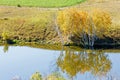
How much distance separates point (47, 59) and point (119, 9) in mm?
25775

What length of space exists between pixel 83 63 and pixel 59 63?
3.86 meters

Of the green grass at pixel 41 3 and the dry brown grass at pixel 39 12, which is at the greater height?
the green grass at pixel 41 3

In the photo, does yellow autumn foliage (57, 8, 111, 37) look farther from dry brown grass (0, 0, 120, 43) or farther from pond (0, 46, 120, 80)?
dry brown grass (0, 0, 120, 43)

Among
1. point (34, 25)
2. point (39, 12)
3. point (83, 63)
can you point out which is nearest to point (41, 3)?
point (39, 12)

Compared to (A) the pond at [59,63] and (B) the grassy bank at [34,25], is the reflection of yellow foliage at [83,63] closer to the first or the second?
(A) the pond at [59,63]

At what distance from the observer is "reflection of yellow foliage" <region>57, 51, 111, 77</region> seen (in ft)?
216

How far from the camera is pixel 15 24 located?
88.0 metres

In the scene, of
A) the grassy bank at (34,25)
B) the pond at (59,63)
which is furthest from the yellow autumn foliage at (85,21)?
the pond at (59,63)

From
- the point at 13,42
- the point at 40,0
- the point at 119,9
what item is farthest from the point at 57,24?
the point at 40,0

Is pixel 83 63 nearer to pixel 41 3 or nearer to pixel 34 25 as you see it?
pixel 34 25

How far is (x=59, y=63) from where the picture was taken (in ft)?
233

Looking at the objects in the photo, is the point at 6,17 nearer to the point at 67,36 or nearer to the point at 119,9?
the point at 67,36

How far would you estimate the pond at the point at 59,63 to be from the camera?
209 ft

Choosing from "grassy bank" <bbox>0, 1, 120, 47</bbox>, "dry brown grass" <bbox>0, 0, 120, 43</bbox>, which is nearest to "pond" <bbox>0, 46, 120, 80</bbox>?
"grassy bank" <bbox>0, 1, 120, 47</bbox>
